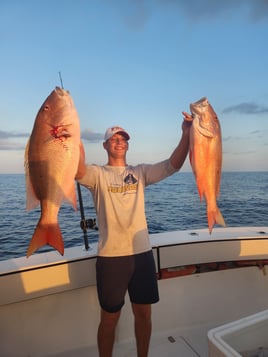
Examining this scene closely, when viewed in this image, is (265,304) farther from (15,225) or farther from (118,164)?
(15,225)

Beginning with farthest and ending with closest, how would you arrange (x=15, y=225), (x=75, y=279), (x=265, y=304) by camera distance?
(x=15, y=225) → (x=265, y=304) → (x=75, y=279)

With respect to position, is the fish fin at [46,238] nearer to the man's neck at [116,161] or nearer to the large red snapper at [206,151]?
the man's neck at [116,161]

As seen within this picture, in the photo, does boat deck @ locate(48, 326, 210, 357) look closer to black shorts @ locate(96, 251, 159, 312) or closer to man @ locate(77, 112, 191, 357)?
man @ locate(77, 112, 191, 357)

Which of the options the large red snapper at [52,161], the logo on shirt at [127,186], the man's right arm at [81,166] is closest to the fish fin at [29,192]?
the large red snapper at [52,161]

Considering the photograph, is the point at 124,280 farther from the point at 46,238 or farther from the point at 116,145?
the point at 116,145

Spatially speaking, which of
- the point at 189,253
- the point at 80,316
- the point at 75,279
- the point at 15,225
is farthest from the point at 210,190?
the point at 15,225

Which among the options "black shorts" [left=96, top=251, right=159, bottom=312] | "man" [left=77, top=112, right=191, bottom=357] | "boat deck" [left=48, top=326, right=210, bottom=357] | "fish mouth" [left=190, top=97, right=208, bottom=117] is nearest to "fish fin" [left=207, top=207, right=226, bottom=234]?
"man" [left=77, top=112, right=191, bottom=357]

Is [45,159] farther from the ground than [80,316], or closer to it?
farther from the ground

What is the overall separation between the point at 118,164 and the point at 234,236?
1595 millimetres

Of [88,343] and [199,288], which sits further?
[199,288]

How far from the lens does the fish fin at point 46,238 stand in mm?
1856

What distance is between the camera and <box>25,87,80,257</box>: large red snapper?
182 cm

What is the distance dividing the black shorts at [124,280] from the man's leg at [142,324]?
6cm

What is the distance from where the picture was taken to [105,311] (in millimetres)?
2221
